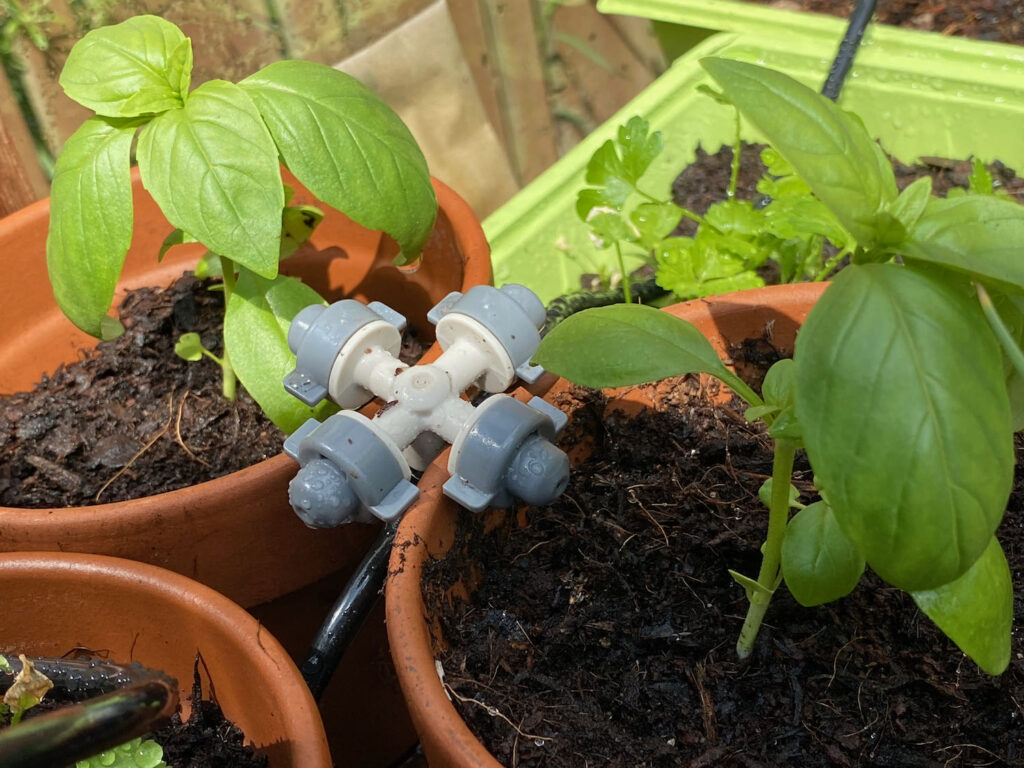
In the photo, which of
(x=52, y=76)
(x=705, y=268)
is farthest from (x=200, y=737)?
(x=52, y=76)

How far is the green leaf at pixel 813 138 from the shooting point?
524 millimetres

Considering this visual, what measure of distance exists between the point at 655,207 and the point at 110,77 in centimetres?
63

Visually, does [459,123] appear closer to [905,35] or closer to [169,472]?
[905,35]

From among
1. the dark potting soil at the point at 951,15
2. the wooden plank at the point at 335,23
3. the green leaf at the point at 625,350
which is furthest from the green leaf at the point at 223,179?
the dark potting soil at the point at 951,15

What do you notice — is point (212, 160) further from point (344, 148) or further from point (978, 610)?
point (978, 610)

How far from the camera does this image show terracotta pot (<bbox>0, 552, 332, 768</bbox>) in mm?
729

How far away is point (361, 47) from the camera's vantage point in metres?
1.60

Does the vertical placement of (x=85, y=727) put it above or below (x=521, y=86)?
above

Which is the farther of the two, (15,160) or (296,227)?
(15,160)

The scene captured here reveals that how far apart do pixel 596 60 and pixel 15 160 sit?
1.20 meters

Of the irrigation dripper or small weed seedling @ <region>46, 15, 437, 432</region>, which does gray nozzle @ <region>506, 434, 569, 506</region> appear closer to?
the irrigation dripper

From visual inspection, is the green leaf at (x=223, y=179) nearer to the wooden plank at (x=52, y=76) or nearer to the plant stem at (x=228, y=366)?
the plant stem at (x=228, y=366)

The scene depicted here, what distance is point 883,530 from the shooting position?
495 millimetres

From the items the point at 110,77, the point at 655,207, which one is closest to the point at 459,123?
the point at 655,207
